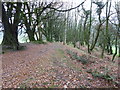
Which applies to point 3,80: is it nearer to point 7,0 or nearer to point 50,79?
point 50,79

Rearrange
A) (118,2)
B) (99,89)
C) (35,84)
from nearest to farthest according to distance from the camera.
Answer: (35,84)
(99,89)
(118,2)

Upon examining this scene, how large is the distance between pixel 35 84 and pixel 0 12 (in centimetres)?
792

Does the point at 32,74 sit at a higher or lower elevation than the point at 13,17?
lower

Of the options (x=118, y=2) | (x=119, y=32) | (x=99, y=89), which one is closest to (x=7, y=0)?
(x=99, y=89)

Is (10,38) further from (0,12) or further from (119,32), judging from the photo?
(119,32)

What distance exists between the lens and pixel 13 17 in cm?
1205

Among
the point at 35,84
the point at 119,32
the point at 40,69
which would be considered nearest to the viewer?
the point at 35,84

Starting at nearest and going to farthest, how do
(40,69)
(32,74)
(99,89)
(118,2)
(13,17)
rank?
(99,89), (32,74), (40,69), (13,17), (118,2)

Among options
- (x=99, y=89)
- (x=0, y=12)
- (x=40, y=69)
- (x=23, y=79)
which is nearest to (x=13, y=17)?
(x=0, y=12)

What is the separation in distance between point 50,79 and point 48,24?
72.2ft

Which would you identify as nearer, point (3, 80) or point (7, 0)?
point (3, 80)

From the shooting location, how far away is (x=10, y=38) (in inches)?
441

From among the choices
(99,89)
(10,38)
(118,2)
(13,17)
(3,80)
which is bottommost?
(99,89)

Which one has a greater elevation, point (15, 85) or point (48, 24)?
point (48, 24)
